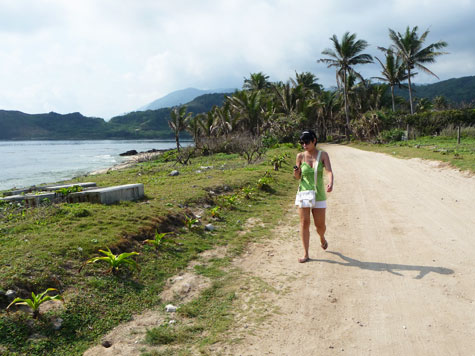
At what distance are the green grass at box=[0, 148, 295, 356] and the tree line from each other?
2070 centimetres

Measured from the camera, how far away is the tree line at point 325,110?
102 feet

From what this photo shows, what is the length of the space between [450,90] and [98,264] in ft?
455

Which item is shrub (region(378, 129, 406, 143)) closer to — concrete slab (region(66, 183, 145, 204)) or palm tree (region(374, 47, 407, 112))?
palm tree (region(374, 47, 407, 112))

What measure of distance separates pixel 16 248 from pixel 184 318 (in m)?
2.54

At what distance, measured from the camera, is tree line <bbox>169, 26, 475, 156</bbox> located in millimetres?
31078

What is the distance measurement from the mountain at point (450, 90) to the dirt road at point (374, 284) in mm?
113724

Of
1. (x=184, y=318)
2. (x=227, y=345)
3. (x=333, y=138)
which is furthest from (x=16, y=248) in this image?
(x=333, y=138)

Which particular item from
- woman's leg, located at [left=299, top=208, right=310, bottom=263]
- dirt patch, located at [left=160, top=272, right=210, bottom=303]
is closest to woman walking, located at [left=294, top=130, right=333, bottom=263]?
woman's leg, located at [left=299, top=208, right=310, bottom=263]

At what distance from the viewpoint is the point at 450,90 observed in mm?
115938

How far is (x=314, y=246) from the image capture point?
5.41 m

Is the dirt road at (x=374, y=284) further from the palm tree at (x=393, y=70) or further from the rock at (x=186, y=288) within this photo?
the palm tree at (x=393, y=70)

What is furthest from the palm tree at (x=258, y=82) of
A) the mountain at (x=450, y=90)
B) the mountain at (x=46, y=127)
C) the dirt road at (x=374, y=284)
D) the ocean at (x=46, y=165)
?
the mountain at (x=46, y=127)

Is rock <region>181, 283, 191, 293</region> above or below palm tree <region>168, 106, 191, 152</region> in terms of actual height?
below

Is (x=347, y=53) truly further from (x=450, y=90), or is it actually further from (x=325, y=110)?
(x=450, y=90)
